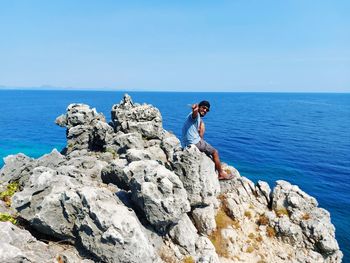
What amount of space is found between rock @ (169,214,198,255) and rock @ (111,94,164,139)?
20.4 metres

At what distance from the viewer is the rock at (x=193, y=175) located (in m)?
18.2

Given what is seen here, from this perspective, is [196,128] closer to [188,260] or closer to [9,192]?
[188,260]

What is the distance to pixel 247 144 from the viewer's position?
8369 centimetres

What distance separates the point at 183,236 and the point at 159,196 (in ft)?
10.5

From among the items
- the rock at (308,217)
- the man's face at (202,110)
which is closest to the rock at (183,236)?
the man's face at (202,110)

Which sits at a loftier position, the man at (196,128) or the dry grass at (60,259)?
the man at (196,128)

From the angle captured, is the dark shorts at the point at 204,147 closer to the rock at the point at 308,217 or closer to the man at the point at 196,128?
the man at the point at 196,128

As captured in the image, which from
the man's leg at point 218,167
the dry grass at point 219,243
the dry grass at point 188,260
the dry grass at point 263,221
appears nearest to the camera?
the dry grass at point 188,260

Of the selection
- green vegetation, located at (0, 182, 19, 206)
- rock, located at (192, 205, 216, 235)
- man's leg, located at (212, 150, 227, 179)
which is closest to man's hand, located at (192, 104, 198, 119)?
man's leg, located at (212, 150, 227, 179)

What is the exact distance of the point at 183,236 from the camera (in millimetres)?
16641

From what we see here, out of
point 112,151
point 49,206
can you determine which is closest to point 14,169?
point 112,151

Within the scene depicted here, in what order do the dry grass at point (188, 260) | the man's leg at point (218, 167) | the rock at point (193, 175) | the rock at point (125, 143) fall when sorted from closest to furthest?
1. the dry grass at point (188, 260)
2. the rock at point (193, 175)
3. the man's leg at point (218, 167)
4. the rock at point (125, 143)

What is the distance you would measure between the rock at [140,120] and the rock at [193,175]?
18.2m

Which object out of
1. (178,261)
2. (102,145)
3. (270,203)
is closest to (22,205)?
(178,261)
